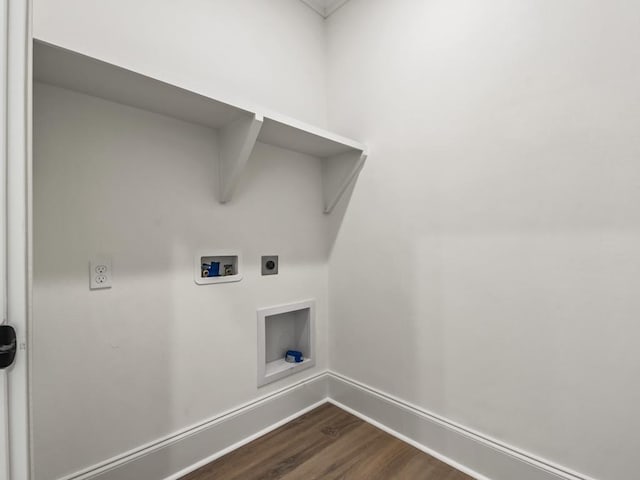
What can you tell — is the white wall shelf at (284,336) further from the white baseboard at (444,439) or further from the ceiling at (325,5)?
the ceiling at (325,5)

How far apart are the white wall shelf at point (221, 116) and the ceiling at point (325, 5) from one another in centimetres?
92

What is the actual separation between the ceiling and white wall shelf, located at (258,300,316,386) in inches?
71.1

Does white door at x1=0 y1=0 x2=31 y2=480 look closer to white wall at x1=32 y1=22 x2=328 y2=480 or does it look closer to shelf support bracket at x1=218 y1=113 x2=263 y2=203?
white wall at x1=32 y1=22 x2=328 y2=480

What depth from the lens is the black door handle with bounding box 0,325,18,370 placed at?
0.51m

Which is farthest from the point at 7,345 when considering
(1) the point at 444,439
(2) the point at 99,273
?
(1) the point at 444,439

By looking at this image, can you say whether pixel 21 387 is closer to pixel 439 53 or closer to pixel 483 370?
pixel 483 370

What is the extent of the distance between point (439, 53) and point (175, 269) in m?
1.55

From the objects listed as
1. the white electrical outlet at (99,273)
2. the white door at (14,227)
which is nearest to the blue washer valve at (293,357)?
the white electrical outlet at (99,273)

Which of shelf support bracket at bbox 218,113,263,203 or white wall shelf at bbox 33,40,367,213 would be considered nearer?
white wall shelf at bbox 33,40,367,213

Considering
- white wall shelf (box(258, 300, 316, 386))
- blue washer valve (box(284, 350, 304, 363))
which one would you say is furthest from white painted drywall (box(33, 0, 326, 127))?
blue washer valve (box(284, 350, 304, 363))

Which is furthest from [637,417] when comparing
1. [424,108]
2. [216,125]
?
[216,125]

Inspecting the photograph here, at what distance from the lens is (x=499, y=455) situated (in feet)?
4.05

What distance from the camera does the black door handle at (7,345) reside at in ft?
1.66

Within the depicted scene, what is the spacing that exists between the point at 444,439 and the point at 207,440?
42.4 inches
